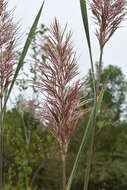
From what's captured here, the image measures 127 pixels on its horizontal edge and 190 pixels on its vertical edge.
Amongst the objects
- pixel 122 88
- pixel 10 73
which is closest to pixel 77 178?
pixel 10 73

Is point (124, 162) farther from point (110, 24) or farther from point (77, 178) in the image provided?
point (110, 24)

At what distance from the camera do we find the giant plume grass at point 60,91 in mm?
1197

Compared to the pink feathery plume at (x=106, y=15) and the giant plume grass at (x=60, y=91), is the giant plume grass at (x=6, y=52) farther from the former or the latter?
the pink feathery plume at (x=106, y=15)

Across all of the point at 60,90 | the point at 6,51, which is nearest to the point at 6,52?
the point at 6,51

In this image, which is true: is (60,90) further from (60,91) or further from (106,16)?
(106,16)

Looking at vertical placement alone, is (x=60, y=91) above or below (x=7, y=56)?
below

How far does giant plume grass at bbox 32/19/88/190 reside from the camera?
1197 mm

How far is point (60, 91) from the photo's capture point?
1199 millimetres

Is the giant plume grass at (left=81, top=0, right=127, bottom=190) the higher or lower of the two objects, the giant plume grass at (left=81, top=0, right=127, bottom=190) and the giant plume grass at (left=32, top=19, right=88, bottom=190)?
the higher

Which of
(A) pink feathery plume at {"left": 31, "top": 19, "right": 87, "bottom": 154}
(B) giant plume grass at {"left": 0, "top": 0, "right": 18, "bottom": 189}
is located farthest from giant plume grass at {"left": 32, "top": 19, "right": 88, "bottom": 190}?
(B) giant plume grass at {"left": 0, "top": 0, "right": 18, "bottom": 189}

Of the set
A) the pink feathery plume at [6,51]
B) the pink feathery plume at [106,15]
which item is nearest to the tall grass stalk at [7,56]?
the pink feathery plume at [6,51]

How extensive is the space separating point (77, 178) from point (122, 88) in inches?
591

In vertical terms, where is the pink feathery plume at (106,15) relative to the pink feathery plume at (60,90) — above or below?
above

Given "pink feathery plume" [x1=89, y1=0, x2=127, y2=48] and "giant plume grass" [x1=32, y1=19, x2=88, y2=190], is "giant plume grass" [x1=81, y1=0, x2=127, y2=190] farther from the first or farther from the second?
"giant plume grass" [x1=32, y1=19, x2=88, y2=190]
